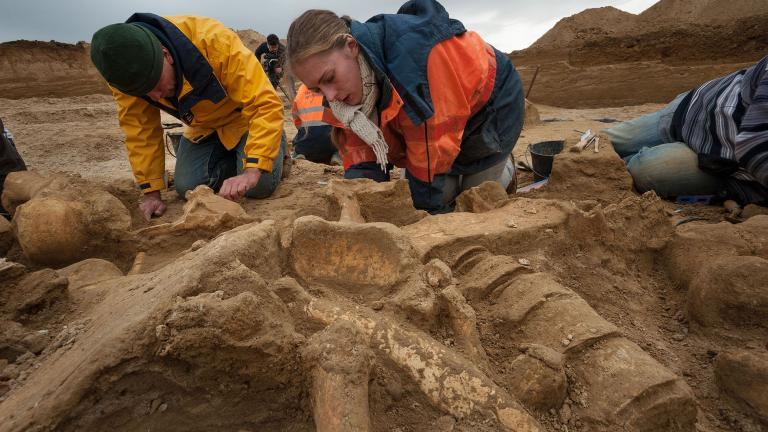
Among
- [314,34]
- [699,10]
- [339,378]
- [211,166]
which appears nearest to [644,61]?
[699,10]

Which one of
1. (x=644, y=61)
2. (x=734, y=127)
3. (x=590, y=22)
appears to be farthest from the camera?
(x=590, y=22)

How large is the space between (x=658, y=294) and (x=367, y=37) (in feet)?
5.91

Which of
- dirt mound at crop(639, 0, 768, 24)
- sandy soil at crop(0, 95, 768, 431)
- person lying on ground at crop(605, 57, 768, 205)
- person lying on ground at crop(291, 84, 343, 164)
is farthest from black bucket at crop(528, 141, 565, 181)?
dirt mound at crop(639, 0, 768, 24)

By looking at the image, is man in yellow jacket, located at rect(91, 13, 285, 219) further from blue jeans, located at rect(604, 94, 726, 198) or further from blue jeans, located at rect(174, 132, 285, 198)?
blue jeans, located at rect(604, 94, 726, 198)

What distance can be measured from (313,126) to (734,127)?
301 centimetres

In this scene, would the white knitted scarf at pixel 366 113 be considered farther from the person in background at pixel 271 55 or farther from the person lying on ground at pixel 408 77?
the person in background at pixel 271 55

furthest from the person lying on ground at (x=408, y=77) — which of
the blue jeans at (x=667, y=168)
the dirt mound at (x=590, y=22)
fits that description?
the dirt mound at (x=590, y=22)

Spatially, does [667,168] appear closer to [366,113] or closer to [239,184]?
[366,113]

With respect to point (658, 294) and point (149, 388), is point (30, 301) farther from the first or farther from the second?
point (658, 294)

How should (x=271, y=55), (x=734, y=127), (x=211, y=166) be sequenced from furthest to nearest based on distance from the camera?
(x=271, y=55) < (x=211, y=166) < (x=734, y=127)

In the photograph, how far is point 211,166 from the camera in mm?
3621

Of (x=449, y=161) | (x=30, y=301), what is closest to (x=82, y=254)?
(x=30, y=301)

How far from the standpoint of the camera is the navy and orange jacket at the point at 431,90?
85.9 inches

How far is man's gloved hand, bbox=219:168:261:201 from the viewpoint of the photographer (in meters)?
2.74
